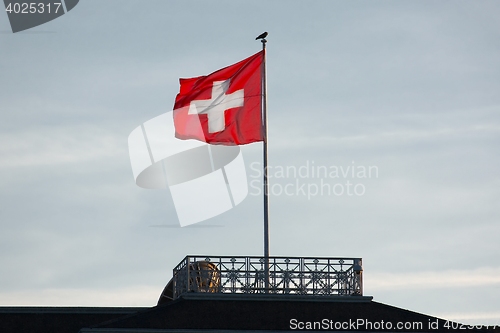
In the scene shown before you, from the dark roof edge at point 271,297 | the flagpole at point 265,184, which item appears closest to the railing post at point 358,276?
the dark roof edge at point 271,297

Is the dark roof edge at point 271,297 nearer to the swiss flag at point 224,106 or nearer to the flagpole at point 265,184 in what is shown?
the flagpole at point 265,184

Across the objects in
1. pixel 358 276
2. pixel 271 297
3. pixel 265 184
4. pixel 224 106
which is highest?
pixel 224 106

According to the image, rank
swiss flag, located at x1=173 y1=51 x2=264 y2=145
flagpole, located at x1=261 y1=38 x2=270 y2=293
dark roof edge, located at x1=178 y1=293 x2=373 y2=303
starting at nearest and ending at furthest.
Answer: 1. dark roof edge, located at x1=178 y1=293 x2=373 y2=303
2. flagpole, located at x1=261 y1=38 x2=270 y2=293
3. swiss flag, located at x1=173 y1=51 x2=264 y2=145

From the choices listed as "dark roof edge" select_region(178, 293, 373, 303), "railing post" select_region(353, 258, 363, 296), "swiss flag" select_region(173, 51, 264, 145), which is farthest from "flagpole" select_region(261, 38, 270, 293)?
"railing post" select_region(353, 258, 363, 296)

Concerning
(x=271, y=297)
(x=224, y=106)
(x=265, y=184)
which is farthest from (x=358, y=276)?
(x=224, y=106)

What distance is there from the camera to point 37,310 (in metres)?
38.2

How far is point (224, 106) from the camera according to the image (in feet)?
118

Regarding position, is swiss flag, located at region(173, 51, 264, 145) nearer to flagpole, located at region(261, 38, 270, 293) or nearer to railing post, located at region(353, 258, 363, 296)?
flagpole, located at region(261, 38, 270, 293)

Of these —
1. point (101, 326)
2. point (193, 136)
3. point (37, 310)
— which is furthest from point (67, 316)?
point (193, 136)

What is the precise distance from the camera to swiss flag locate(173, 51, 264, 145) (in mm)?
35750

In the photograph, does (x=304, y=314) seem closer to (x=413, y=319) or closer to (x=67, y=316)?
(x=413, y=319)

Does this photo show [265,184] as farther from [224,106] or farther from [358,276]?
[358,276]

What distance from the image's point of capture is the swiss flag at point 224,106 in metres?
35.8

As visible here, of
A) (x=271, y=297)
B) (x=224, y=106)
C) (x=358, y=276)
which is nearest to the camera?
(x=271, y=297)
